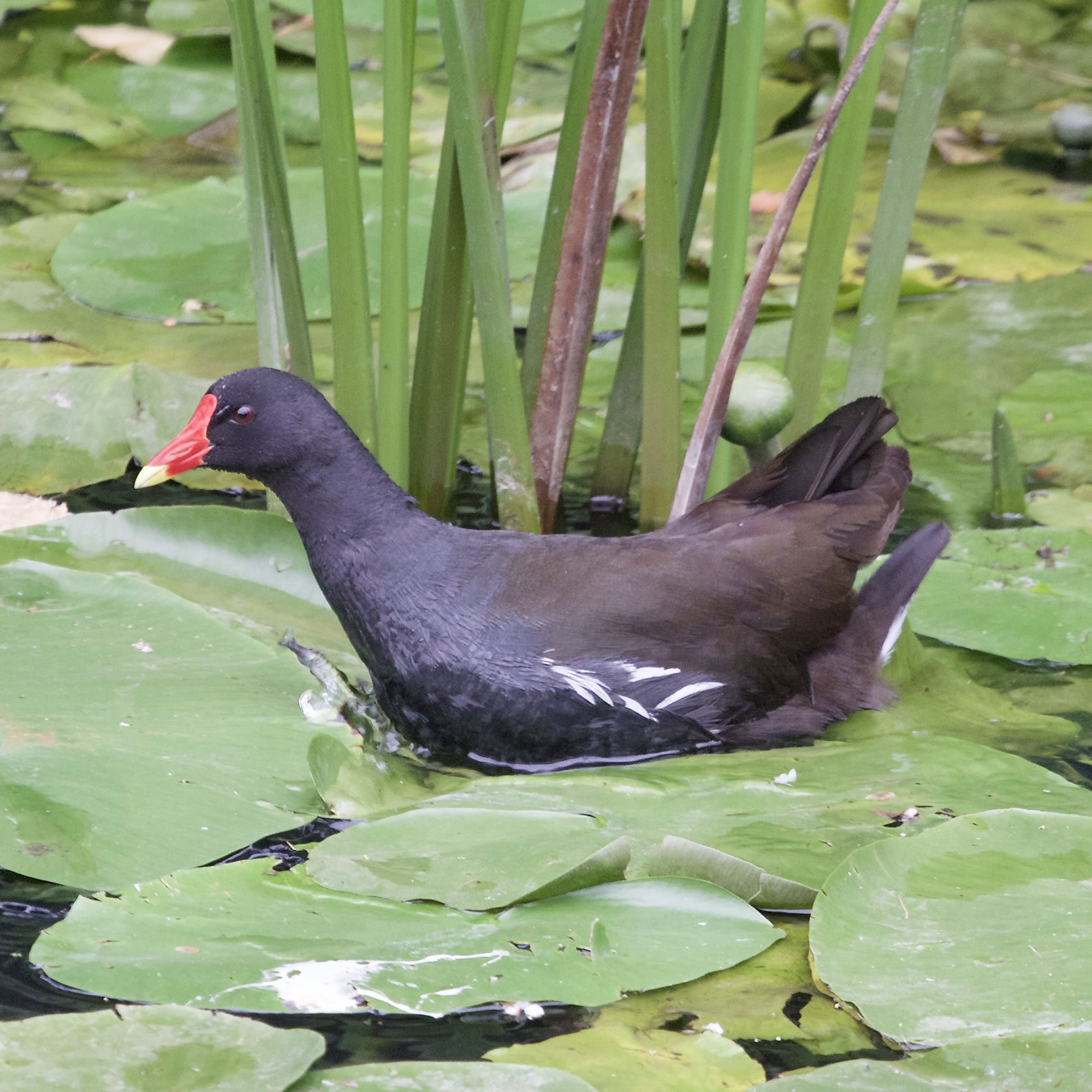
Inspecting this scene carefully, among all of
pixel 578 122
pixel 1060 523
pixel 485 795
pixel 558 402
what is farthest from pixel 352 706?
pixel 1060 523

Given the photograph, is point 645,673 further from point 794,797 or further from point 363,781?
point 363,781

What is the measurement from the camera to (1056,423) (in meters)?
2.81

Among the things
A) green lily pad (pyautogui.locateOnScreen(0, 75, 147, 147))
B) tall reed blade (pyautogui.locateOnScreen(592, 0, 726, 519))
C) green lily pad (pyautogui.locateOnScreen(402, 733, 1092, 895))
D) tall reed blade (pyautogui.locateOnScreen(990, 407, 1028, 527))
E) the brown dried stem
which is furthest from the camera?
green lily pad (pyautogui.locateOnScreen(0, 75, 147, 147))

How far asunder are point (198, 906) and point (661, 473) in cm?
116

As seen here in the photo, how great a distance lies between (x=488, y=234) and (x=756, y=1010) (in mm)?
1115

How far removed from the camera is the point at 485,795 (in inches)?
65.7

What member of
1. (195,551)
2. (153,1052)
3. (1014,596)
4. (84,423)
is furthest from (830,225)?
(153,1052)

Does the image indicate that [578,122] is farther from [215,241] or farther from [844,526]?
[215,241]

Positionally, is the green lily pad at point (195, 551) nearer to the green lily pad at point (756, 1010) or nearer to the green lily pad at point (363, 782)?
the green lily pad at point (363, 782)

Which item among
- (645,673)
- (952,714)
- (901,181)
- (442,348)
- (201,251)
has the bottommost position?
(952,714)

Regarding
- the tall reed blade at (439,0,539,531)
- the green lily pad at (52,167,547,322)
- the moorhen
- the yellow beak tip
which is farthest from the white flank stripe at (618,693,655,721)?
the green lily pad at (52,167,547,322)

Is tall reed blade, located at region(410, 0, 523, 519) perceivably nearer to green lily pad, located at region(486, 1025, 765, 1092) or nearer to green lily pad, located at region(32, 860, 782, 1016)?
green lily pad, located at region(32, 860, 782, 1016)

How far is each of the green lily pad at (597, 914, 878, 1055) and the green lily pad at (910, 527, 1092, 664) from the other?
0.86m

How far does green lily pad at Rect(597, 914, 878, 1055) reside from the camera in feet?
4.39
